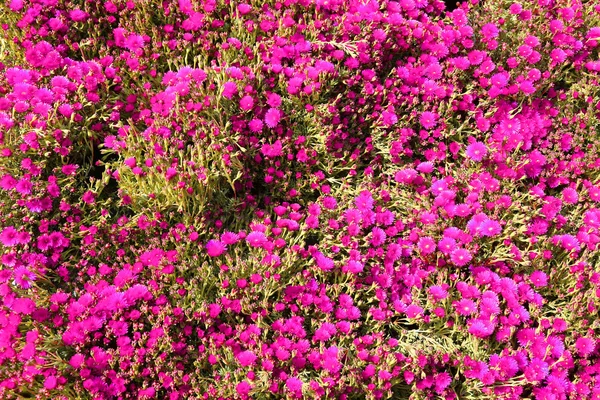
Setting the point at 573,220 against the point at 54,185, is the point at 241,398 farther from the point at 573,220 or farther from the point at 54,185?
the point at 573,220

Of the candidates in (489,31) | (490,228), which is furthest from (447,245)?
(489,31)

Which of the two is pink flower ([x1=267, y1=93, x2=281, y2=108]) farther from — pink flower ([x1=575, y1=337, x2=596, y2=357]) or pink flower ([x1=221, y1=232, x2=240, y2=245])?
pink flower ([x1=575, y1=337, x2=596, y2=357])

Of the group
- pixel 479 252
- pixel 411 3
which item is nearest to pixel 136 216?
pixel 479 252

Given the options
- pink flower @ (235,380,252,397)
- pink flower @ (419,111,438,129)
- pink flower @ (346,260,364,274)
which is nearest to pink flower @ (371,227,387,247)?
pink flower @ (346,260,364,274)

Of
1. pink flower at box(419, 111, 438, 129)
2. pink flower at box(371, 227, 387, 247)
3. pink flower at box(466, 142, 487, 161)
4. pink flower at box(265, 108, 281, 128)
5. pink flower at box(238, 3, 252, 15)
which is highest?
pink flower at box(238, 3, 252, 15)

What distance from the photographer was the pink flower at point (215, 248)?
9.41ft

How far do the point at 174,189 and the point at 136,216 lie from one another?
31 centimetres

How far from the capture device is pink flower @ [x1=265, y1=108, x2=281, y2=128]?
324cm

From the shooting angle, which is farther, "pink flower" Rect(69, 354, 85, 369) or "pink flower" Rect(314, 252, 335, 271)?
"pink flower" Rect(314, 252, 335, 271)

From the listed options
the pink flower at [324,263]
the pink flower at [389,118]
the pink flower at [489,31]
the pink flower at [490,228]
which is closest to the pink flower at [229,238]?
the pink flower at [324,263]

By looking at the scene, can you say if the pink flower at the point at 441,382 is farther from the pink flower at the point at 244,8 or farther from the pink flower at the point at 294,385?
the pink flower at the point at 244,8

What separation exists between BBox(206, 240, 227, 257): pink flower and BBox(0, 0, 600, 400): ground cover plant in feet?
0.04

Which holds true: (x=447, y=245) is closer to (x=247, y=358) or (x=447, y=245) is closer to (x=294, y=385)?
(x=294, y=385)

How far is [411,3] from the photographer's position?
3934 millimetres
